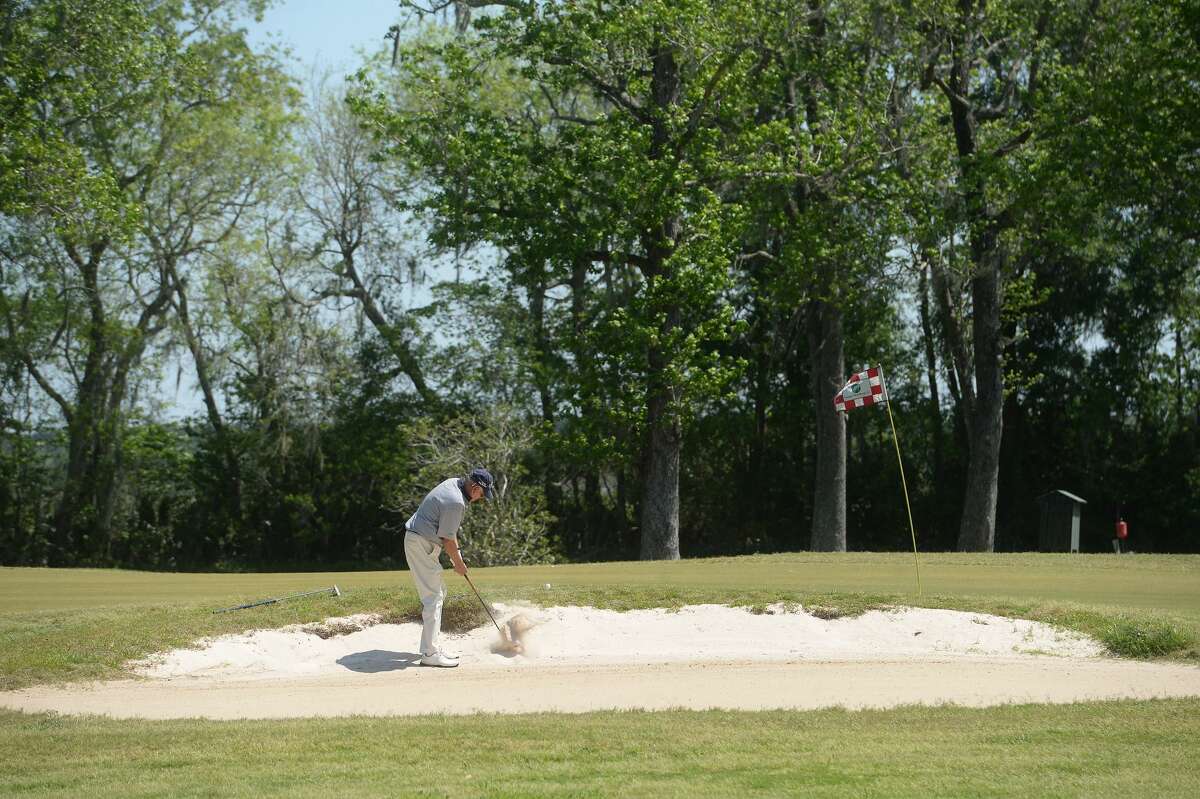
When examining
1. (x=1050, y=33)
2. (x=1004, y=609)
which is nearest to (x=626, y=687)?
(x=1004, y=609)

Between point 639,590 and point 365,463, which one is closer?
point 639,590

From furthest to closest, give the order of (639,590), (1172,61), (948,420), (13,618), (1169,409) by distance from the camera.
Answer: (948,420)
(1169,409)
(1172,61)
(639,590)
(13,618)

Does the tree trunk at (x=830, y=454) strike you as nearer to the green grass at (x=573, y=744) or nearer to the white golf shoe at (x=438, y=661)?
the green grass at (x=573, y=744)

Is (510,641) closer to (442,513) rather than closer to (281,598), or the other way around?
(442,513)

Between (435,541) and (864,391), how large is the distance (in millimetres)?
7298

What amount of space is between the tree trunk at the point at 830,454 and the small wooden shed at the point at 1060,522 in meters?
4.67

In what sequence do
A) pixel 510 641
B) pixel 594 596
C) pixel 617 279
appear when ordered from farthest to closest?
1. pixel 617 279
2. pixel 594 596
3. pixel 510 641

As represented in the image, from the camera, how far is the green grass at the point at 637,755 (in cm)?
732

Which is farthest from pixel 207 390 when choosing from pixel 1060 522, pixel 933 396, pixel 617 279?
pixel 1060 522

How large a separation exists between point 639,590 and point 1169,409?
26.2 meters

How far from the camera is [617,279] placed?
127 ft

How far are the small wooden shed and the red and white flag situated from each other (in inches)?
499

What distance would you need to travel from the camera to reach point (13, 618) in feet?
45.4

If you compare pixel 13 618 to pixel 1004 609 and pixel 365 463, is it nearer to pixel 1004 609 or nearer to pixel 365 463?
pixel 1004 609
